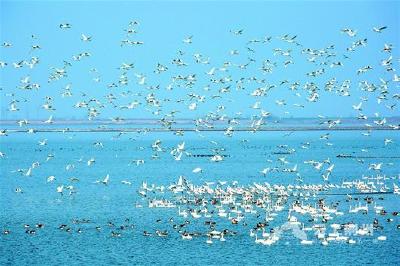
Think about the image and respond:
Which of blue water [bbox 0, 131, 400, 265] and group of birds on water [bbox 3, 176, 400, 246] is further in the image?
group of birds on water [bbox 3, 176, 400, 246]

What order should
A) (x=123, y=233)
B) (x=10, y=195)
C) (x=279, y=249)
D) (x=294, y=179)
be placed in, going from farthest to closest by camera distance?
(x=294, y=179) < (x=10, y=195) < (x=123, y=233) < (x=279, y=249)

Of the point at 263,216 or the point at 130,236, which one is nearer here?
the point at 130,236

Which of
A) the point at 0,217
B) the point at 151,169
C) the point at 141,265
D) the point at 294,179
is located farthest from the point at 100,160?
the point at 141,265

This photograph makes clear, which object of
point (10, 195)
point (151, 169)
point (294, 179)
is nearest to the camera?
point (10, 195)

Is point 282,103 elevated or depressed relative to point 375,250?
elevated

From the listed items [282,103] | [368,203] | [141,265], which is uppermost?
[282,103]

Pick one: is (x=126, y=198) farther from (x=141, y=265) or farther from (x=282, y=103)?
(x=141, y=265)

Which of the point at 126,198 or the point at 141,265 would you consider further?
the point at 126,198

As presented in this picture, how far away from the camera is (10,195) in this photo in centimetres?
7531

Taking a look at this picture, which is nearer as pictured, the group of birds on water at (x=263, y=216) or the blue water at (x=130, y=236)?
the blue water at (x=130, y=236)

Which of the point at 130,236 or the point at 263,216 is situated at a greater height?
the point at 263,216

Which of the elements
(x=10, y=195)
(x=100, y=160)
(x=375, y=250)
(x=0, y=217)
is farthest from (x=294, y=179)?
(x=100, y=160)

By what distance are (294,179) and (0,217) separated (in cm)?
3670

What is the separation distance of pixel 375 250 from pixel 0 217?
27.5m
